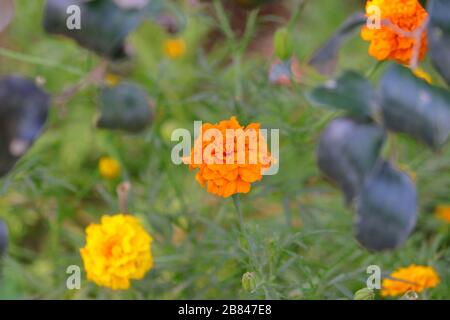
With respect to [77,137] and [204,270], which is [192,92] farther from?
[204,270]

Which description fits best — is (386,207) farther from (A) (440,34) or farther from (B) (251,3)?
(B) (251,3)

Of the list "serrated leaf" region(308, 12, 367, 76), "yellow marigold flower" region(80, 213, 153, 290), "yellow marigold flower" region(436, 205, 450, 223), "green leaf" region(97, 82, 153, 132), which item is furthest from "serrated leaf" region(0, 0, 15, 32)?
"yellow marigold flower" region(436, 205, 450, 223)

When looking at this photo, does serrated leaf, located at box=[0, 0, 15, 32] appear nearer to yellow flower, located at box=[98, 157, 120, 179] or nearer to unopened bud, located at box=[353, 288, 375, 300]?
yellow flower, located at box=[98, 157, 120, 179]

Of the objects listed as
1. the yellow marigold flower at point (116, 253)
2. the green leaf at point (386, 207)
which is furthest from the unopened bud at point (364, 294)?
the yellow marigold flower at point (116, 253)

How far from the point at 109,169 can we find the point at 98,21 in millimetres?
389

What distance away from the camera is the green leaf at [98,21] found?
1.02m

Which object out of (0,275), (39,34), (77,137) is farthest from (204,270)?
(39,34)

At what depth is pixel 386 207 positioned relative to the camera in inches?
31.5

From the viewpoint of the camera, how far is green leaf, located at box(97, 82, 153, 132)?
1073 millimetres

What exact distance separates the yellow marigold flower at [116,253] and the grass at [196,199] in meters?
0.09

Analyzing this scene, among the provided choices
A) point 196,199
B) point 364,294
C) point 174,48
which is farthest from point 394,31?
point 174,48

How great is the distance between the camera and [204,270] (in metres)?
1.12

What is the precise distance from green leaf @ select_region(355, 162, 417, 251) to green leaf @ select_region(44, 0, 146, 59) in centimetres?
43

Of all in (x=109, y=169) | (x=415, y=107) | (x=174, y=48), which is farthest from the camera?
(x=174, y=48)
